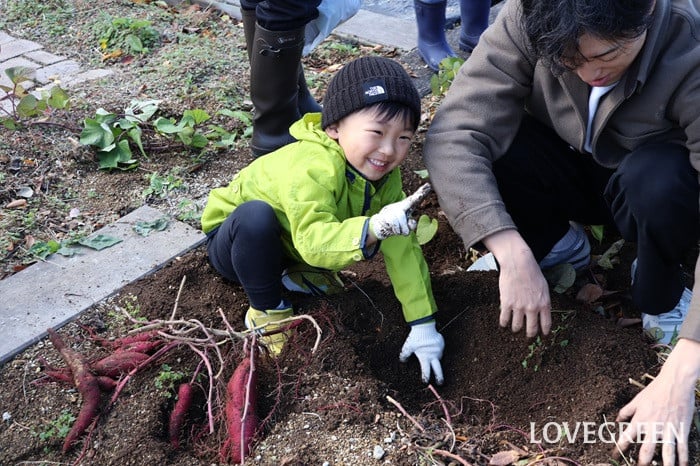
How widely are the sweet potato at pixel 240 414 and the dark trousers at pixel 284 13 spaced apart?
1.30 m

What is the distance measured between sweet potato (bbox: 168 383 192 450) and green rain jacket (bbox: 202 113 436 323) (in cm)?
51

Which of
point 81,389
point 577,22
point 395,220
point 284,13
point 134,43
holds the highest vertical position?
point 577,22

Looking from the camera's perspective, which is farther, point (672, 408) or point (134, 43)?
point (134, 43)

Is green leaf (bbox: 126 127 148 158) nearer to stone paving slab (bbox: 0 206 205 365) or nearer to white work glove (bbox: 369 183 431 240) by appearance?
stone paving slab (bbox: 0 206 205 365)

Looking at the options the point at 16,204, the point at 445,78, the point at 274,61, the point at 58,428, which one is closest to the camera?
the point at 58,428

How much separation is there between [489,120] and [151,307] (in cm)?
124

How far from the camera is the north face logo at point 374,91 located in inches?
84.4

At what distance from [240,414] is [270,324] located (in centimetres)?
35

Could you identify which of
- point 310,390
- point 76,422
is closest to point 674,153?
point 310,390

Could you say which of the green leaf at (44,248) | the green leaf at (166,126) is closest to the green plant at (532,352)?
the green leaf at (44,248)

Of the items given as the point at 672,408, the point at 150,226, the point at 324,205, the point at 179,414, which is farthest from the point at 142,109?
the point at 672,408

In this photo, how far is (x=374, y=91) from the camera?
215 cm

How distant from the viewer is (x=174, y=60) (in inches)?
172

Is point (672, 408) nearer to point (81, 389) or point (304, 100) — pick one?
point (81, 389)
